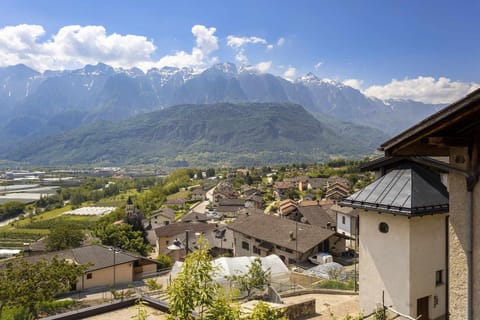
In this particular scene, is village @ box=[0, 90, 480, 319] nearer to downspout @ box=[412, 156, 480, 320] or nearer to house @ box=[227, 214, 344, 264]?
downspout @ box=[412, 156, 480, 320]

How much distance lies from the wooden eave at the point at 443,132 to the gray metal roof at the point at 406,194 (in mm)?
6526

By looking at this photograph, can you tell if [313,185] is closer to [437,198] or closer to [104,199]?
[104,199]

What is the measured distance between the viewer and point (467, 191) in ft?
14.0

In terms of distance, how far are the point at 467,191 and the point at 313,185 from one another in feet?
313

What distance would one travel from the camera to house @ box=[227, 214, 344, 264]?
35.8 metres

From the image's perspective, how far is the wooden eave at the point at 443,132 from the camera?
155 inches

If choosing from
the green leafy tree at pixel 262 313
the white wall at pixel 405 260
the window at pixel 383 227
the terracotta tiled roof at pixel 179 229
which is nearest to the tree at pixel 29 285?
the white wall at pixel 405 260

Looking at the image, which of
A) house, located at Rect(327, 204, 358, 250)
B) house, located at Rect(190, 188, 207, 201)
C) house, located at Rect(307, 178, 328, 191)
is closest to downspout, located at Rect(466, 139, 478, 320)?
house, located at Rect(327, 204, 358, 250)

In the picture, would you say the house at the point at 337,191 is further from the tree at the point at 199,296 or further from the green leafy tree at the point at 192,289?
the green leafy tree at the point at 192,289

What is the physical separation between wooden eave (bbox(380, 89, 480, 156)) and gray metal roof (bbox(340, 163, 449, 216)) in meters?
6.53

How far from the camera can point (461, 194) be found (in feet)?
14.2

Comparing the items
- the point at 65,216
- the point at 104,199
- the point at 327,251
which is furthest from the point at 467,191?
the point at 104,199

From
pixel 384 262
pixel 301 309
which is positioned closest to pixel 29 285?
pixel 301 309

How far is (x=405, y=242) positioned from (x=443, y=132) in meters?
7.34
